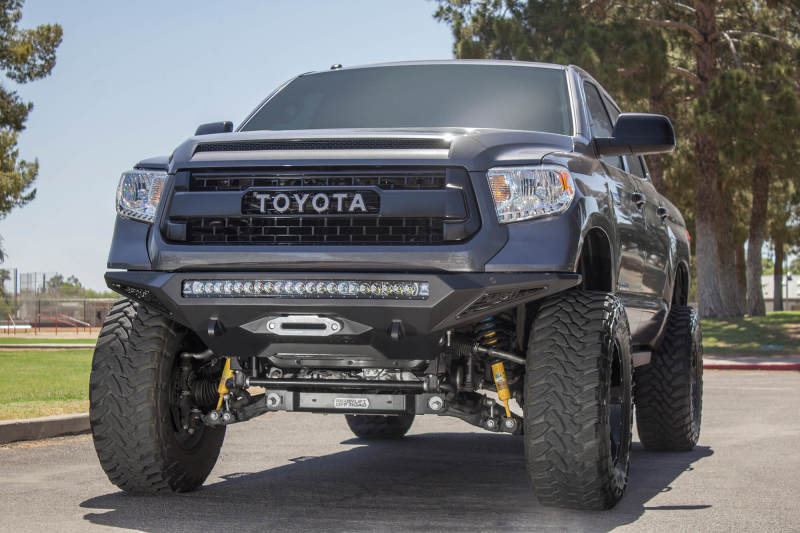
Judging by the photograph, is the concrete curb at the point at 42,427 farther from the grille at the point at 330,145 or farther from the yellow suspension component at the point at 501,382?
the yellow suspension component at the point at 501,382

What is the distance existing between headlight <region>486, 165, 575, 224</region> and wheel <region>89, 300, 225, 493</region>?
185cm

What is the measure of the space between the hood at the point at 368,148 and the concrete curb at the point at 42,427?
167 inches

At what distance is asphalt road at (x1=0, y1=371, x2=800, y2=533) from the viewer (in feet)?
18.5

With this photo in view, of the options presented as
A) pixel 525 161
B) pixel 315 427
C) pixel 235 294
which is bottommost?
pixel 315 427

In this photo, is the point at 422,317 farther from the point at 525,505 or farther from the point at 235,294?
the point at 525,505

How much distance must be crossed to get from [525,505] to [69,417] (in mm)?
5098

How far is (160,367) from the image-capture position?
19.5ft

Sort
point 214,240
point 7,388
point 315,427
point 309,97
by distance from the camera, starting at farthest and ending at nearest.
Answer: point 7,388
point 315,427
point 309,97
point 214,240

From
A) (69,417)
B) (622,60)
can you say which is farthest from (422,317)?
(622,60)

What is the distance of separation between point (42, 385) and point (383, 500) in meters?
8.97

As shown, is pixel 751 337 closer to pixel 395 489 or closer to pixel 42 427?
pixel 42 427

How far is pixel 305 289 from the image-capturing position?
17.7ft

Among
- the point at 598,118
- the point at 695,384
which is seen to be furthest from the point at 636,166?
the point at 695,384

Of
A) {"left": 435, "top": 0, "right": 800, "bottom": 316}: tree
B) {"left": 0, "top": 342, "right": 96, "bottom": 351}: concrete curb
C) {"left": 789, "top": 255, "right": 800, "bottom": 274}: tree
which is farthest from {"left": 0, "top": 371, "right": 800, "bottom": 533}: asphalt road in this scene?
{"left": 789, "top": 255, "right": 800, "bottom": 274}: tree
